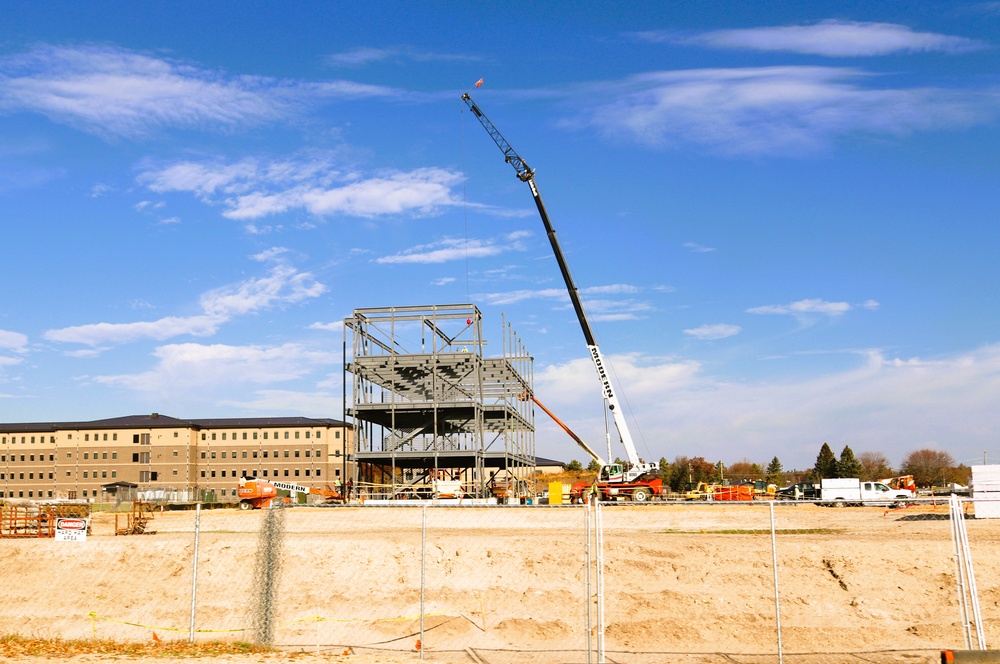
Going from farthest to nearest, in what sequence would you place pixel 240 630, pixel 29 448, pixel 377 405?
pixel 29 448
pixel 377 405
pixel 240 630

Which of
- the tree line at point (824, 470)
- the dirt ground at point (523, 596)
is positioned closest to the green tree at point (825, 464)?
the tree line at point (824, 470)

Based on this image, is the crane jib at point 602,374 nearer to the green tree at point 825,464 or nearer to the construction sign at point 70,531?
the construction sign at point 70,531

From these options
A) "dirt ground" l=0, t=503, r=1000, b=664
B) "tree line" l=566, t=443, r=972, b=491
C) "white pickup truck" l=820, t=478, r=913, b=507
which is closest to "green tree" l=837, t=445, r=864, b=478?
"tree line" l=566, t=443, r=972, b=491

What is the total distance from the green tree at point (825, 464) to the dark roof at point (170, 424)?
66.0 m

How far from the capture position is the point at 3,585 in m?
22.4

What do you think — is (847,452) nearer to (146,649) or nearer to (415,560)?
(415,560)

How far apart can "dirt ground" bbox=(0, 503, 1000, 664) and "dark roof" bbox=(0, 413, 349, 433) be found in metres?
76.3

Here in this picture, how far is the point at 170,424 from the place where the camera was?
333 feet

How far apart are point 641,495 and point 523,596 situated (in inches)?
1180

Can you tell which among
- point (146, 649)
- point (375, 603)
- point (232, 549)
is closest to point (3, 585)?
point (232, 549)

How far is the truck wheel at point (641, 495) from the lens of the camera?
47.3 meters

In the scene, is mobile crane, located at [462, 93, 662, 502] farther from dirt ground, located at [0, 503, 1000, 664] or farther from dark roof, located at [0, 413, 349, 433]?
dark roof, located at [0, 413, 349, 433]

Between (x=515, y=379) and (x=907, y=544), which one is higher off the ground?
(x=515, y=379)

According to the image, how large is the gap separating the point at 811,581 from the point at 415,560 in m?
9.81
